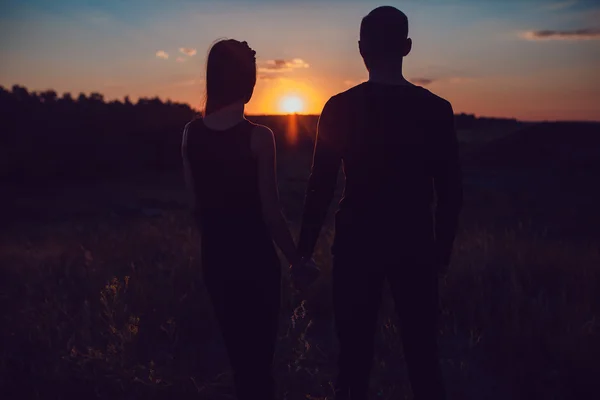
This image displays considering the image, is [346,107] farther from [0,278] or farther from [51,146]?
[51,146]

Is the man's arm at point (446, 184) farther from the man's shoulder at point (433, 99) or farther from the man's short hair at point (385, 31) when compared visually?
the man's short hair at point (385, 31)

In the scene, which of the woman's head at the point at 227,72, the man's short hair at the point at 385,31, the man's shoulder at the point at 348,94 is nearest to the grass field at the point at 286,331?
the man's shoulder at the point at 348,94

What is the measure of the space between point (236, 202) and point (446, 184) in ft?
3.20

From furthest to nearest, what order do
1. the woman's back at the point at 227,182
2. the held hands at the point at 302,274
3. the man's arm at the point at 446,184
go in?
the held hands at the point at 302,274 < the man's arm at the point at 446,184 < the woman's back at the point at 227,182

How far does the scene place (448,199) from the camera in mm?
2473

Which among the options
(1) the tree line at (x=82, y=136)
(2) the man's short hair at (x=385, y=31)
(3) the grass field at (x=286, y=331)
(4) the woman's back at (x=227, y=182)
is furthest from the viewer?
(1) the tree line at (x=82, y=136)

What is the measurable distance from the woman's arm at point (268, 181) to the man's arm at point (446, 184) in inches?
27.6

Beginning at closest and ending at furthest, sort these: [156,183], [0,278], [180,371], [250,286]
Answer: [250,286], [180,371], [0,278], [156,183]

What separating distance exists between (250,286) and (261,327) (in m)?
0.20

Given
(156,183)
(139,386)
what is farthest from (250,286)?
(156,183)

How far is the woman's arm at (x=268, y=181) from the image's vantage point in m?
2.14

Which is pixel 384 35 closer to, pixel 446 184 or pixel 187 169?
pixel 446 184

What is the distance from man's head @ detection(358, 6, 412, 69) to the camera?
2.24m

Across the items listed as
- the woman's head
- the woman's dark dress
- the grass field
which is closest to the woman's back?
the woman's dark dress
